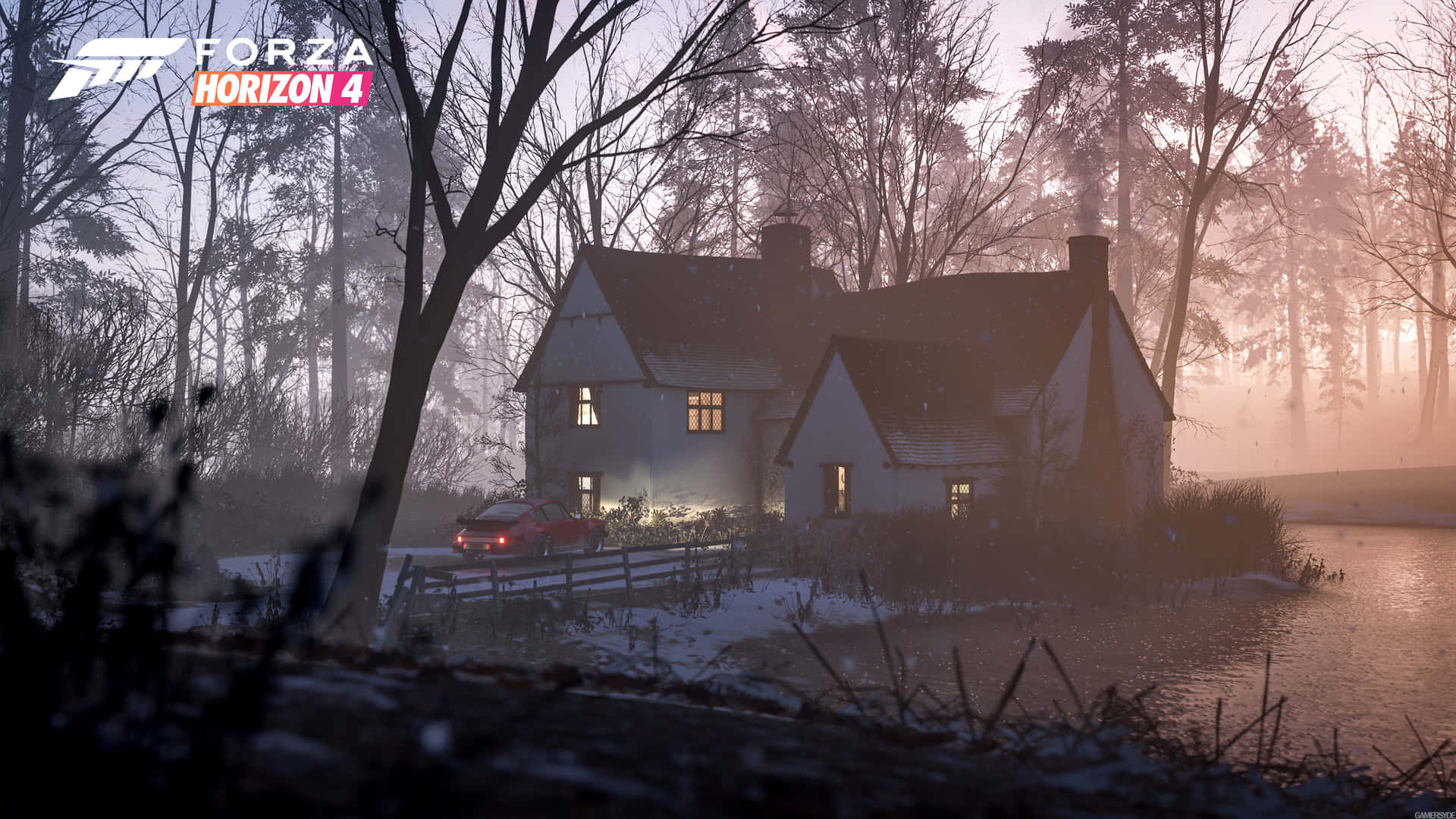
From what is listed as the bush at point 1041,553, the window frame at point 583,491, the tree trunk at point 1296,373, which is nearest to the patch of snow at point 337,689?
the bush at point 1041,553

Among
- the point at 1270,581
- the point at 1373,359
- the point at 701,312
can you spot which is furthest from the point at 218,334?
the point at 1373,359

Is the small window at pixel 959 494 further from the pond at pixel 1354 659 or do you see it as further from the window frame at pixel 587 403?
the window frame at pixel 587 403

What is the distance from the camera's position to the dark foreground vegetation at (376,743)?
2.64 meters

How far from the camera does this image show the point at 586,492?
33469 millimetres

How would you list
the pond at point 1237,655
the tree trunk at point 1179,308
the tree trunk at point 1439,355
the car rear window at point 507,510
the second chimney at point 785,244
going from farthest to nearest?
1. the tree trunk at point 1439,355
2. the second chimney at point 785,244
3. the tree trunk at point 1179,308
4. the car rear window at point 507,510
5. the pond at point 1237,655

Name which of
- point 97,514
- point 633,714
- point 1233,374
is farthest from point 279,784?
point 1233,374

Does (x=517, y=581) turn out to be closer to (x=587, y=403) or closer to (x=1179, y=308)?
(x=587, y=403)

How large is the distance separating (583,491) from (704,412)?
15.5 ft

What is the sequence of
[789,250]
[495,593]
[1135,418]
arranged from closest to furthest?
[495,593], [1135,418], [789,250]

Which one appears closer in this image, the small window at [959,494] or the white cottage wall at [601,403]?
the small window at [959,494]

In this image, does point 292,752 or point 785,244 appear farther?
point 785,244

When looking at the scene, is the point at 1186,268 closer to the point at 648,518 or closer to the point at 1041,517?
the point at 1041,517

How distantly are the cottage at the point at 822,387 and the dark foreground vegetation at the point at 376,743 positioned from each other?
2144 cm

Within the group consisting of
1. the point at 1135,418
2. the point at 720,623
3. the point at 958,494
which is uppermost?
the point at 1135,418
